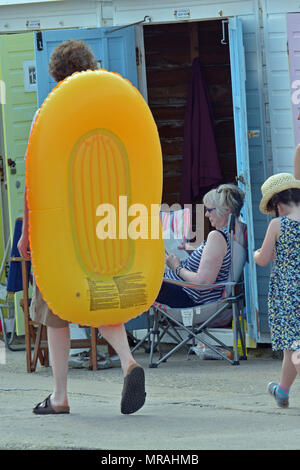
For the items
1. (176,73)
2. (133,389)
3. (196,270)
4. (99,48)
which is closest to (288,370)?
(133,389)

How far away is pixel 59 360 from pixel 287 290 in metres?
1.04

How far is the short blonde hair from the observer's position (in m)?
6.10

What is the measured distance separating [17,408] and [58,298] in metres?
0.66

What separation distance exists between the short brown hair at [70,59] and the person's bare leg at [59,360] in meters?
1.11

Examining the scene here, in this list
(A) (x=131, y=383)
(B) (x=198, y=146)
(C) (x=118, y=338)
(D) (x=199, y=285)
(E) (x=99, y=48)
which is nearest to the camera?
(A) (x=131, y=383)

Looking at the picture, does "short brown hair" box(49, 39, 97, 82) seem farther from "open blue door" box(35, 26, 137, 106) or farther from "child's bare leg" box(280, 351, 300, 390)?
"open blue door" box(35, 26, 137, 106)

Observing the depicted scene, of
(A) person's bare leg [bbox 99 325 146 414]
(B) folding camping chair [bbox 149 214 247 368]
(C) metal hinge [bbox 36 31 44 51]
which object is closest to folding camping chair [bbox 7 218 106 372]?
(B) folding camping chair [bbox 149 214 247 368]

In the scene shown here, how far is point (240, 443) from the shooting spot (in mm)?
3320

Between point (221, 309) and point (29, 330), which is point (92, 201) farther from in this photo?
point (29, 330)

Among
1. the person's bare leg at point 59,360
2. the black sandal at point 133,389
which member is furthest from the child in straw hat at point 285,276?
the person's bare leg at point 59,360

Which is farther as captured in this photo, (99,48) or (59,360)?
(99,48)

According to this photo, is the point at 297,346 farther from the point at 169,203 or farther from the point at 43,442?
the point at 169,203

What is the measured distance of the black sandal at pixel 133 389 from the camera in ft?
13.1

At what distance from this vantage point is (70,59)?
4.27 meters
